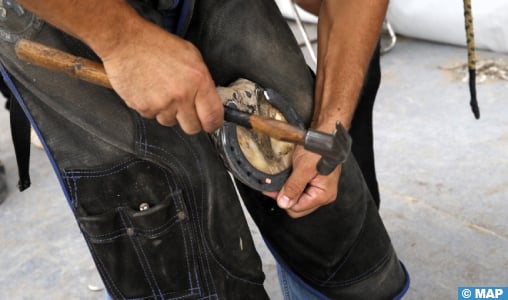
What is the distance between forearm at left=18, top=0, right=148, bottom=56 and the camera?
1174mm

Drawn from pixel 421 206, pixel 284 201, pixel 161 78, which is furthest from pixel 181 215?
pixel 421 206

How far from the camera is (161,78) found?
47.5 inches

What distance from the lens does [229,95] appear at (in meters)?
1.42

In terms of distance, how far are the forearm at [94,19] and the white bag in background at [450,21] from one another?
2.73 m

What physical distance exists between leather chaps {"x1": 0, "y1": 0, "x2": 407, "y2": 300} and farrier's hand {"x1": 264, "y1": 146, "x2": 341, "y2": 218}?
0.09 meters

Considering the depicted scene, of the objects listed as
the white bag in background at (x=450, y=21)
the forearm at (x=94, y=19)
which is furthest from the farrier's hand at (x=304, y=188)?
the white bag in background at (x=450, y=21)

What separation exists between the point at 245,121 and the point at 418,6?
9.37 ft

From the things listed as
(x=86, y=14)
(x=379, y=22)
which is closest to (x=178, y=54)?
(x=86, y=14)

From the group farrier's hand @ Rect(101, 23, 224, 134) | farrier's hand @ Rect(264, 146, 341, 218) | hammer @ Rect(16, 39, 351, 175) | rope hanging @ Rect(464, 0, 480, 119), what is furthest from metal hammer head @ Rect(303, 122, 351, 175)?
rope hanging @ Rect(464, 0, 480, 119)

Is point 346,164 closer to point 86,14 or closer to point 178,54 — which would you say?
point 178,54

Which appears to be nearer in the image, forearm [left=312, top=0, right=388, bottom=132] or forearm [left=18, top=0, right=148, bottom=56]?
forearm [left=18, top=0, right=148, bottom=56]

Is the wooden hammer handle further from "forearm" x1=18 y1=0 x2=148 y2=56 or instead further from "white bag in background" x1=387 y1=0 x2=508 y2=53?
"white bag in background" x1=387 y1=0 x2=508 y2=53

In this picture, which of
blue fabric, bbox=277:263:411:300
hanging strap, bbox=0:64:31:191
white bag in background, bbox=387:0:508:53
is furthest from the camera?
white bag in background, bbox=387:0:508:53

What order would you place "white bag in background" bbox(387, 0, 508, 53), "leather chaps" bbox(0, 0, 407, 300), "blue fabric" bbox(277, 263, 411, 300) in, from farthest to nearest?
"white bag in background" bbox(387, 0, 508, 53)
"blue fabric" bbox(277, 263, 411, 300)
"leather chaps" bbox(0, 0, 407, 300)
